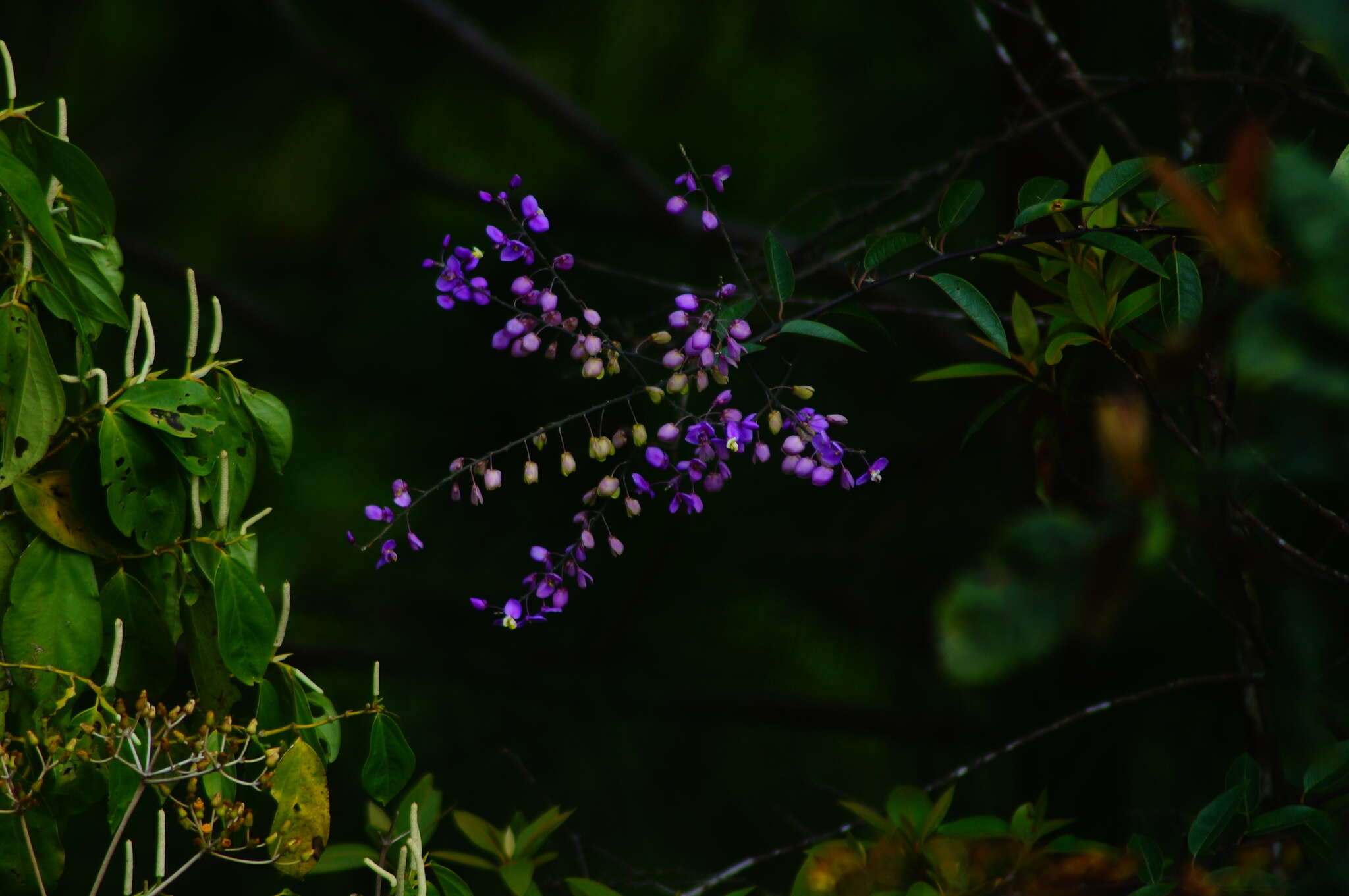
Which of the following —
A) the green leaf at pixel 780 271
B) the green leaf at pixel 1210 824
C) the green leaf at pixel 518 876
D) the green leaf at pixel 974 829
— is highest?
the green leaf at pixel 780 271

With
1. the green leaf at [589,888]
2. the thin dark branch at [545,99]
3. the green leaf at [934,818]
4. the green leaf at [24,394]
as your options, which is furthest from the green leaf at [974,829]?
the thin dark branch at [545,99]

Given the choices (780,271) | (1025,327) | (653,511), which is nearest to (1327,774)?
(1025,327)

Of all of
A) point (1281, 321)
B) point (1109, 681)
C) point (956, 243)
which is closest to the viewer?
point (1281, 321)

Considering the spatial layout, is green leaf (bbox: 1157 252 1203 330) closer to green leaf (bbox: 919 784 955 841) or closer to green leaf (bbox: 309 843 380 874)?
green leaf (bbox: 919 784 955 841)

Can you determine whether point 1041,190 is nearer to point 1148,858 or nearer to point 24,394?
point 1148,858

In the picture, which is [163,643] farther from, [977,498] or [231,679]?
[977,498]

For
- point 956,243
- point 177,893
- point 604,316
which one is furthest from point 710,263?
point 177,893

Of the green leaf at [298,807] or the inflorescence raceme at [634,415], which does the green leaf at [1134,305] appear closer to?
the inflorescence raceme at [634,415]
